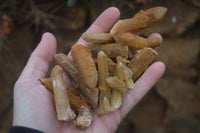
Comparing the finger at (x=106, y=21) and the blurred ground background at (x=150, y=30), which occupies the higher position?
the finger at (x=106, y=21)

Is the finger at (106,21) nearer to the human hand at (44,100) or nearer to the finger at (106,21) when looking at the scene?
the finger at (106,21)

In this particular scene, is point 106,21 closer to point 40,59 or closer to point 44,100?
point 40,59

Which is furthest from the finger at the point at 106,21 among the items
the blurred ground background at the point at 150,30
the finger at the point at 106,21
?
the blurred ground background at the point at 150,30

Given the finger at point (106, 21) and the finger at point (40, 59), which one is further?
the finger at point (106, 21)

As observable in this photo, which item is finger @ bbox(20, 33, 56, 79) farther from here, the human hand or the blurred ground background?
the blurred ground background

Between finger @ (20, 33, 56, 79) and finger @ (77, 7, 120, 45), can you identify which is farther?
finger @ (77, 7, 120, 45)

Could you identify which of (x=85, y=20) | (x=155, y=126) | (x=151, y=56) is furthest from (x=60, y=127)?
(x=155, y=126)

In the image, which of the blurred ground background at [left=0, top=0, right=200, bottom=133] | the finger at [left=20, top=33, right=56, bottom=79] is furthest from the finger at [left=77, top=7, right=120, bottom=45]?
the blurred ground background at [left=0, top=0, right=200, bottom=133]

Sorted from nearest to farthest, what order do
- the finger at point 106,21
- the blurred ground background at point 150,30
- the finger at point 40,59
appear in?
the finger at point 40,59 < the finger at point 106,21 < the blurred ground background at point 150,30
